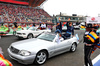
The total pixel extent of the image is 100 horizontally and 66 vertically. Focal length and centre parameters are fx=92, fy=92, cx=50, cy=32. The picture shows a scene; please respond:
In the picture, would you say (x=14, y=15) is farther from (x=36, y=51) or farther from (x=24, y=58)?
(x=24, y=58)

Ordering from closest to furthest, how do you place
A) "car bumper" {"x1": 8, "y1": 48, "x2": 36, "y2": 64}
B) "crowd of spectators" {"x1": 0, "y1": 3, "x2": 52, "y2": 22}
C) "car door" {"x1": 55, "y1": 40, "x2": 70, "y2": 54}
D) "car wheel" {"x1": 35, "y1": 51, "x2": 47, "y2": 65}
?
"car bumper" {"x1": 8, "y1": 48, "x2": 36, "y2": 64}
"car wheel" {"x1": 35, "y1": 51, "x2": 47, "y2": 65}
"car door" {"x1": 55, "y1": 40, "x2": 70, "y2": 54}
"crowd of spectators" {"x1": 0, "y1": 3, "x2": 52, "y2": 22}

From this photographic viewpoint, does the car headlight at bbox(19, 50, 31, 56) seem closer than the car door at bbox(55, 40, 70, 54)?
Yes

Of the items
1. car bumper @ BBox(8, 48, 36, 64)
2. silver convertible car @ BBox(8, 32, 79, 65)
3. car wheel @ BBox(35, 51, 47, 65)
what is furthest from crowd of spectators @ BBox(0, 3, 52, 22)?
car wheel @ BBox(35, 51, 47, 65)

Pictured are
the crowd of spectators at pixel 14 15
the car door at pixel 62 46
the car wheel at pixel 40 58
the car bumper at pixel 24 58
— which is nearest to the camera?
the car bumper at pixel 24 58

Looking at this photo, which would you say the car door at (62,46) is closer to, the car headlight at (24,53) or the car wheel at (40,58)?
the car wheel at (40,58)

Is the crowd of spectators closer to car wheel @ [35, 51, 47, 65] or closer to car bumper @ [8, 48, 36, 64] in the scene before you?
car bumper @ [8, 48, 36, 64]

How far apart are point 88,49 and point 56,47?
1710mm

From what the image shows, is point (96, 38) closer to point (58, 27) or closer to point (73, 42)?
point (73, 42)

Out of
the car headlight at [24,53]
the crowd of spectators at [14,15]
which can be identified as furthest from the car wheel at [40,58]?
the crowd of spectators at [14,15]

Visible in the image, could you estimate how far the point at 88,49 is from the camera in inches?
126

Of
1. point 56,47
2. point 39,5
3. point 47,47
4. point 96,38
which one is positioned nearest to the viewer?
point 96,38

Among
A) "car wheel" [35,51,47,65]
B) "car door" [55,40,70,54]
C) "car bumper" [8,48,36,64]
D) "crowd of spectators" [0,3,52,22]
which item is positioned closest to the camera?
"car bumper" [8,48,36,64]

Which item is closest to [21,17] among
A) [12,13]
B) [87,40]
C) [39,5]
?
[12,13]

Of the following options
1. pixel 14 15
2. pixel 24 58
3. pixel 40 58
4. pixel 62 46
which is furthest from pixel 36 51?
pixel 14 15
